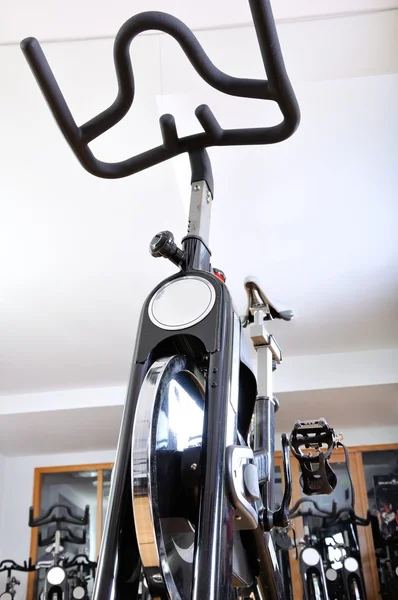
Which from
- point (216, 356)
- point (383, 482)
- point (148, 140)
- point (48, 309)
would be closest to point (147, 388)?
point (216, 356)

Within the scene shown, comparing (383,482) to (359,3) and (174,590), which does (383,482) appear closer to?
(359,3)

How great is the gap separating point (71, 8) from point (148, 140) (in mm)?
891

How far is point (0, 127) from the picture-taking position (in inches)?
110

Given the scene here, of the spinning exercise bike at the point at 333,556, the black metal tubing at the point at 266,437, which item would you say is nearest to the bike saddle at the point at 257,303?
the black metal tubing at the point at 266,437

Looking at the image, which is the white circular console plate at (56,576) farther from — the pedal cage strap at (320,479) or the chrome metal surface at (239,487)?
the chrome metal surface at (239,487)

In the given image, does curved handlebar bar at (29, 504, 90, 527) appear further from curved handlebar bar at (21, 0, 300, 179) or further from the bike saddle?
curved handlebar bar at (21, 0, 300, 179)

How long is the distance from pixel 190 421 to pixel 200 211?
407 millimetres

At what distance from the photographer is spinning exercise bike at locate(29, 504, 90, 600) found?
5.75 meters

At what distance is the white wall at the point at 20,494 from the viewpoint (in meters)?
6.95

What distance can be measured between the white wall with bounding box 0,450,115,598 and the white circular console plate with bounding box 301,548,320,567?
2.76m

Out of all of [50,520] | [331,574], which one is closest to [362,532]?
[331,574]

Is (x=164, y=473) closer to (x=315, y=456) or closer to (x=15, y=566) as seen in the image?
(x=315, y=456)

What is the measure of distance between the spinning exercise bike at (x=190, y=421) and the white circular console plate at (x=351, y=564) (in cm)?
511

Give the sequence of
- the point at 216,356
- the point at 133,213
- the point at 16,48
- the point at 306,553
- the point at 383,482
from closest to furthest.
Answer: the point at 216,356 < the point at 16,48 < the point at 133,213 < the point at 306,553 < the point at 383,482
